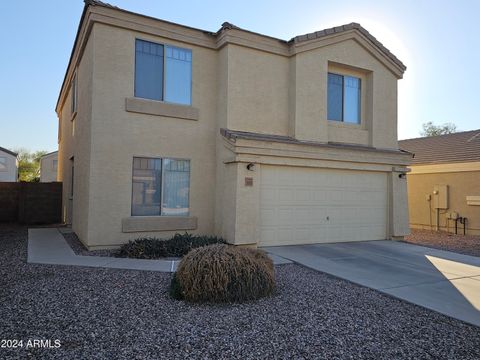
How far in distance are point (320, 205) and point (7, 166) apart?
154ft

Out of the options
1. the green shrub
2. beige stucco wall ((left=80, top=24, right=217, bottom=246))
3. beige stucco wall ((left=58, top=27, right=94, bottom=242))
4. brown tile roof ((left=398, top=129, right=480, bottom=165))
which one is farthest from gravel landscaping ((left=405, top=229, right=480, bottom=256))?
beige stucco wall ((left=58, top=27, right=94, bottom=242))

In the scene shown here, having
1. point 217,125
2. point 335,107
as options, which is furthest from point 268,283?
point 335,107

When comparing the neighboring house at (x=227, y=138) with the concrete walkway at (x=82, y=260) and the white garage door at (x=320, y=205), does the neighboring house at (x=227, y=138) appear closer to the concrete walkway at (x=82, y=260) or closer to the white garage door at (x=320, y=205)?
the white garage door at (x=320, y=205)

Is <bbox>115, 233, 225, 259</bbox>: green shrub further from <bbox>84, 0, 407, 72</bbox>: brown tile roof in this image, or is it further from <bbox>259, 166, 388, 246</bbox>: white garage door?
<bbox>84, 0, 407, 72</bbox>: brown tile roof

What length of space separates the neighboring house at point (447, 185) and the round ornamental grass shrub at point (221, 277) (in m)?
13.8

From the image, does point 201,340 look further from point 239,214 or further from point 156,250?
point 239,214

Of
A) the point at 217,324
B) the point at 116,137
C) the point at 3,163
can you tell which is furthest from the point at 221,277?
the point at 3,163

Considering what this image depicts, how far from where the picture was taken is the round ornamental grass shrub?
19.4ft

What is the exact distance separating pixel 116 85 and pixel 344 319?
330 inches

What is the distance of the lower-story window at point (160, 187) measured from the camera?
35.0ft

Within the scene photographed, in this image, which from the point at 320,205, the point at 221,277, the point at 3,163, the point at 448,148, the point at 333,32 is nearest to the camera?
the point at 221,277

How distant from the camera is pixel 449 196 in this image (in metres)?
17.3

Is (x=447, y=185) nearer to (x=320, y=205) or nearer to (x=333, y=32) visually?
(x=320, y=205)

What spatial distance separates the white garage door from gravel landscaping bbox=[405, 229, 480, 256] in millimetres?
1793
